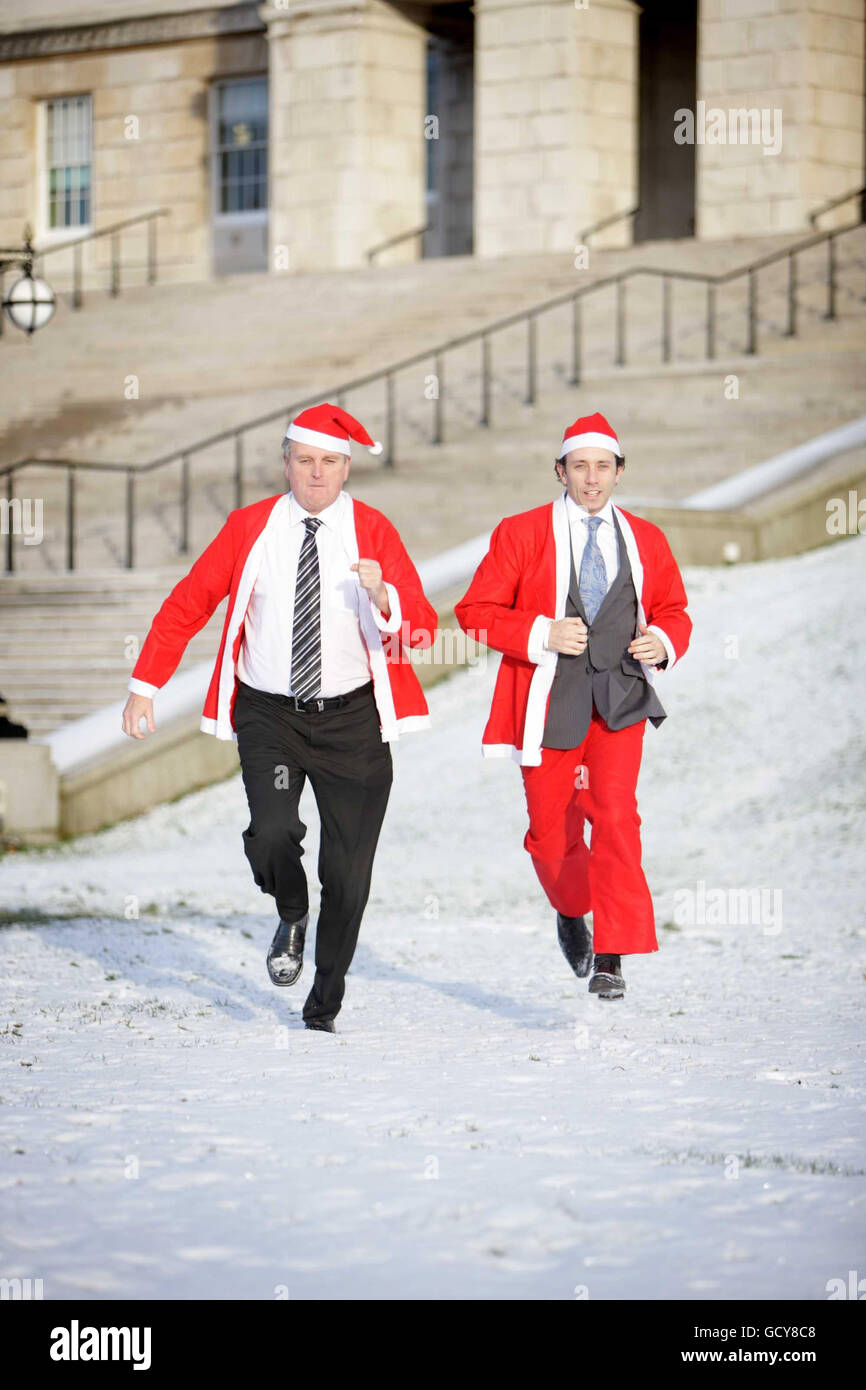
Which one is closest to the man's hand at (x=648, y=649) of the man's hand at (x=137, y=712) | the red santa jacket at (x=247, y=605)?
the red santa jacket at (x=247, y=605)

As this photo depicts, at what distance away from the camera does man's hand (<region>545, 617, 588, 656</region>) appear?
6.70m

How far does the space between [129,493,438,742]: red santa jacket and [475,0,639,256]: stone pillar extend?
2137cm

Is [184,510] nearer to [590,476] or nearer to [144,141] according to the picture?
[590,476]

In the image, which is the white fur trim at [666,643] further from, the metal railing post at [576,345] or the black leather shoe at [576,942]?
the metal railing post at [576,345]

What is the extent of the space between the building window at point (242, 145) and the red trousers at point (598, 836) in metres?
26.7

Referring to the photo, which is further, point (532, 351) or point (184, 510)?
point (532, 351)

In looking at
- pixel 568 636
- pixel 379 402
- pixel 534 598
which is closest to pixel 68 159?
pixel 379 402

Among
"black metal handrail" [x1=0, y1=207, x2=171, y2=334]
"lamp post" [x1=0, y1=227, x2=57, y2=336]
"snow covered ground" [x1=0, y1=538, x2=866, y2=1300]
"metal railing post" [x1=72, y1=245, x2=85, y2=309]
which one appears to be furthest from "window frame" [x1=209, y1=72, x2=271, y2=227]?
"snow covered ground" [x1=0, y1=538, x2=866, y2=1300]

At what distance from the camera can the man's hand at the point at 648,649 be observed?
264 inches

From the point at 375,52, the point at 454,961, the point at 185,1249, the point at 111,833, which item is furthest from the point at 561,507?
the point at 375,52

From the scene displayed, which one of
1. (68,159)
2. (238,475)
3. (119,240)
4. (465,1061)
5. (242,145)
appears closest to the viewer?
(465,1061)

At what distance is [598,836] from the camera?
272 inches

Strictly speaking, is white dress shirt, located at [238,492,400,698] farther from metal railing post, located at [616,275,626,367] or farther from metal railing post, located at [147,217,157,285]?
metal railing post, located at [147,217,157,285]

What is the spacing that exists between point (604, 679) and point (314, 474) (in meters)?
1.21
